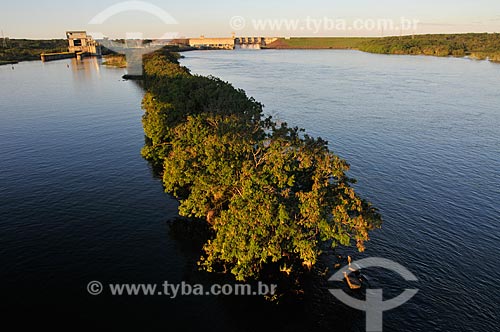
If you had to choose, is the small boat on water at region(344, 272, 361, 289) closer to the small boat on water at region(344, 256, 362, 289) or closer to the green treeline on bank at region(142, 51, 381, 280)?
the small boat on water at region(344, 256, 362, 289)

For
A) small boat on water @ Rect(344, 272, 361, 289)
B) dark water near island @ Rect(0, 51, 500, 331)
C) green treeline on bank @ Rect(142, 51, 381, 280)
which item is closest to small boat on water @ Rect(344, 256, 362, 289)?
small boat on water @ Rect(344, 272, 361, 289)

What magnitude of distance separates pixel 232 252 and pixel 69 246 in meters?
26.9

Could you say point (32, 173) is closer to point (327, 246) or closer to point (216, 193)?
point (216, 193)

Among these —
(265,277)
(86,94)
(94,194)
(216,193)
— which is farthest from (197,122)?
(86,94)

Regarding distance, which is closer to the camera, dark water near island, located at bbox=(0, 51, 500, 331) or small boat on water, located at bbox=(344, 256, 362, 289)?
dark water near island, located at bbox=(0, 51, 500, 331)

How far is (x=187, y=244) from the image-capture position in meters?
53.4

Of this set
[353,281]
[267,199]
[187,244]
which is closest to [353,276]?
[353,281]

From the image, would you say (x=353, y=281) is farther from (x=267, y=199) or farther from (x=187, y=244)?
(x=187, y=244)

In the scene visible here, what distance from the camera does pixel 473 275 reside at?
47719 mm

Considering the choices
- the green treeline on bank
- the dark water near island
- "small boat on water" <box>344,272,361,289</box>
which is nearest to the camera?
the dark water near island

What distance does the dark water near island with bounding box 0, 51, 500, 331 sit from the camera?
134 feet

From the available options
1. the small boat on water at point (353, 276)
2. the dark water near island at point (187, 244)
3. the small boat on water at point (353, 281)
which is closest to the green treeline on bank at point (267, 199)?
the small boat on water at point (353, 276)

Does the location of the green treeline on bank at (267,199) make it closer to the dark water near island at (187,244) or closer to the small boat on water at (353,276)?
the small boat on water at (353,276)

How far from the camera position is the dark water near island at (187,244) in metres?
40.8
